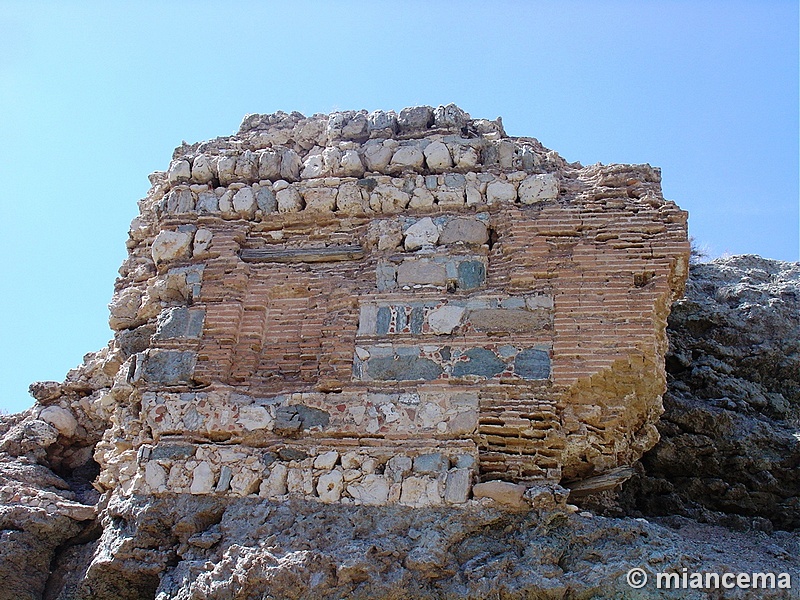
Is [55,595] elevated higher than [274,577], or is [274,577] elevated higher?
[274,577]

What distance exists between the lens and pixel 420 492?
670 cm

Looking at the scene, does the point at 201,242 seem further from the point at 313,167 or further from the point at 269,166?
the point at 313,167

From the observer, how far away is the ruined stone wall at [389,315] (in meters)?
7.00

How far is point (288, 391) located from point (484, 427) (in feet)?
5.33

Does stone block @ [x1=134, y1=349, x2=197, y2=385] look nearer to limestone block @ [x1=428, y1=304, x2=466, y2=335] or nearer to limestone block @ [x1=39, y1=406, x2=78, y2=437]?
limestone block @ [x1=39, y1=406, x2=78, y2=437]

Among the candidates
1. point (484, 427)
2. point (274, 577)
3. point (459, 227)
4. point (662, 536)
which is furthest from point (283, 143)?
point (662, 536)

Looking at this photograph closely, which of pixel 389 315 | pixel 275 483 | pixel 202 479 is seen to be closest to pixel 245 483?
pixel 275 483

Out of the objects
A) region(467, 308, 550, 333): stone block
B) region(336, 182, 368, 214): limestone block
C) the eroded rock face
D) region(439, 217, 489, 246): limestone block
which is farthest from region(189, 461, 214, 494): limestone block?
the eroded rock face

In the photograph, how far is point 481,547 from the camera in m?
6.41

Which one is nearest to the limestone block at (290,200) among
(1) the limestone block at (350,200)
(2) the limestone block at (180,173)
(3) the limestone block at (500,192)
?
(1) the limestone block at (350,200)

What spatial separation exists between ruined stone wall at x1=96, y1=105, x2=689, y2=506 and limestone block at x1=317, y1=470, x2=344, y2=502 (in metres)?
0.03

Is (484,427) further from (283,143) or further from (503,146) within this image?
(283,143)

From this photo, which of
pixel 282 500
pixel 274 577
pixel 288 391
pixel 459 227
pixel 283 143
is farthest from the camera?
pixel 283 143

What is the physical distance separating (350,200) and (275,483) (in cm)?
273
